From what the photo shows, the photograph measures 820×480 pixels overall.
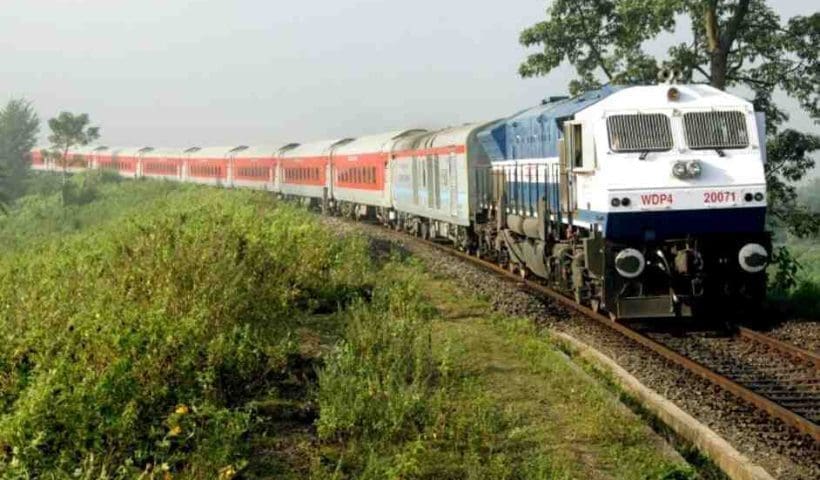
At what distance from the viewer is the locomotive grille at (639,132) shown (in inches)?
508

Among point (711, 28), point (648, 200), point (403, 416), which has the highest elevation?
point (711, 28)

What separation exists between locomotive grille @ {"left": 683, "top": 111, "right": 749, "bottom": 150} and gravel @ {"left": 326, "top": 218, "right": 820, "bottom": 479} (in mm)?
2798

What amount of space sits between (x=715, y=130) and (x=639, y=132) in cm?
108

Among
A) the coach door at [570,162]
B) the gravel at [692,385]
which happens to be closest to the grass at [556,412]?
the gravel at [692,385]

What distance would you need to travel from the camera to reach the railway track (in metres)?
9.22

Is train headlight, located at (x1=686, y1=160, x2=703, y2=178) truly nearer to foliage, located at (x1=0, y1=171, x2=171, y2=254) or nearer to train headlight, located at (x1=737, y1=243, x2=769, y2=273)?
train headlight, located at (x1=737, y1=243, x2=769, y2=273)

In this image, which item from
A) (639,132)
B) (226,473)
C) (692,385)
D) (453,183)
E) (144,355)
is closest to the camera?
(226,473)

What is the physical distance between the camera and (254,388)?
28.5 ft

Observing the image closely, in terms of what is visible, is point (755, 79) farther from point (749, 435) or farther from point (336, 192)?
point (336, 192)

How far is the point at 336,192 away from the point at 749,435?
3248 cm

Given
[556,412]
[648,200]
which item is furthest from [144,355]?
[648,200]

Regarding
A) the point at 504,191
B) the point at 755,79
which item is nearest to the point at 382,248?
the point at 504,191

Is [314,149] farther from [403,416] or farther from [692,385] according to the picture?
[403,416]

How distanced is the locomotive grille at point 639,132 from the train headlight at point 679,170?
32 centimetres
